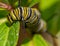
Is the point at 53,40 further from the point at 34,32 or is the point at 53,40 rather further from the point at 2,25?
the point at 2,25

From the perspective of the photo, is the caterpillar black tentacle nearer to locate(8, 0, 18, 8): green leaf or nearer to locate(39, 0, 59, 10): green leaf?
locate(8, 0, 18, 8): green leaf

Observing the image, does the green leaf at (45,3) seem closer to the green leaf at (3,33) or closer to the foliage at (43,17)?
the foliage at (43,17)

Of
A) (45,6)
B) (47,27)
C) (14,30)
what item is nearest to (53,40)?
(47,27)

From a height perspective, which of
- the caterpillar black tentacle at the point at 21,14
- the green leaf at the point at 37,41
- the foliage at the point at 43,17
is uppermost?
the caterpillar black tentacle at the point at 21,14

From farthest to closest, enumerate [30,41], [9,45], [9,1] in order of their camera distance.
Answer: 1. [30,41]
2. [9,1]
3. [9,45]

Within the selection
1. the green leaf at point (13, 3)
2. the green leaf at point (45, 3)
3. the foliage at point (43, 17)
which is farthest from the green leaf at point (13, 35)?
the green leaf at point (45, 3)

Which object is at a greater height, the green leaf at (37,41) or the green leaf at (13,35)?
the green leaf at (13,35)

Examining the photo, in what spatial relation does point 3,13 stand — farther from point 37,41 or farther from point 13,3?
point 37,41

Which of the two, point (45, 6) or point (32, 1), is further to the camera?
point (45, 6)

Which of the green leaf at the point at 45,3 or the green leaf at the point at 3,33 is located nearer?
the green leaf at the point at 3,33
